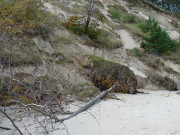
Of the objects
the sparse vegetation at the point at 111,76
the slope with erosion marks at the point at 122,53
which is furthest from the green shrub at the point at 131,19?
the sparse vegetation at the point at 111,76

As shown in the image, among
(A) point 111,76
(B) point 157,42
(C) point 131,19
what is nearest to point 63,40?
(A) point 111,76

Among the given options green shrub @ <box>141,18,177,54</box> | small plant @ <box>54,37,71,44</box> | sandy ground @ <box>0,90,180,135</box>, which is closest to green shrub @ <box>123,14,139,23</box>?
green shrub @ <box>141,18,177,54</box>

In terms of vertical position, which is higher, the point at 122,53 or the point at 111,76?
the point at 111,76

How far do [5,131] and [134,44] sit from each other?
1027 cm

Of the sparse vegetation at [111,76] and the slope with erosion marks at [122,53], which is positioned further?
the slope with erosion marks at [122,53]

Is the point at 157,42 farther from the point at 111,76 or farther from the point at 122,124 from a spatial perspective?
the point at 122,124

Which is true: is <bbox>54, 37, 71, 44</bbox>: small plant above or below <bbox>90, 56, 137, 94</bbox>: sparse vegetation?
above

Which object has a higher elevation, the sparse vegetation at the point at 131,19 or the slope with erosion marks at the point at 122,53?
the sparse vegetation at the point at 131,19

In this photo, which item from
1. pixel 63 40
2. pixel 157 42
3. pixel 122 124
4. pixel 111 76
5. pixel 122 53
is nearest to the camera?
pixel 122 124

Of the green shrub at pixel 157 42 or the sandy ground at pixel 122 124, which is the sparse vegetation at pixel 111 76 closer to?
the sandy ground at pixel 122 124

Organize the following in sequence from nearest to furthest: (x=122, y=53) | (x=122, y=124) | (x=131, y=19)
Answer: (x=122, y=124), (x=122, y=53), (x=131, y=19)

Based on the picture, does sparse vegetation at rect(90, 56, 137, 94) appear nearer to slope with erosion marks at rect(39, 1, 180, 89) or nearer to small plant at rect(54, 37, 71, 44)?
slope with erosion marks at rect(39, 1, 180, 89)

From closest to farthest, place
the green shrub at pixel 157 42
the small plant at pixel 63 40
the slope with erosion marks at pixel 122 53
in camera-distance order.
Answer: the slope with erosion marks at pixel 122 53 → the small plant at pixel 63 40 → the green shrub at pixel 157 42

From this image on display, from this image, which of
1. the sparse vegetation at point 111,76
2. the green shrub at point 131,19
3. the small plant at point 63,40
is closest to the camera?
the sparse vegetation at point 111,76
